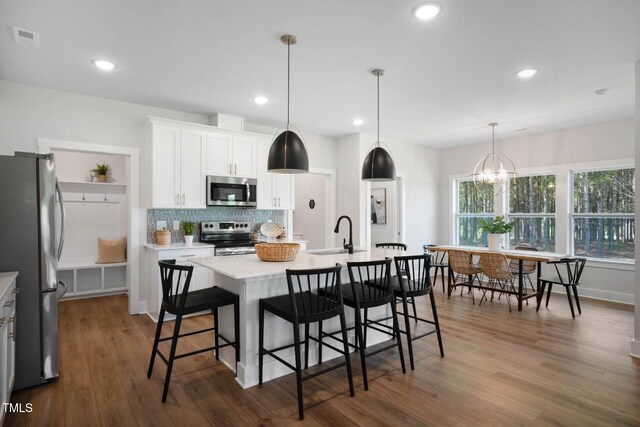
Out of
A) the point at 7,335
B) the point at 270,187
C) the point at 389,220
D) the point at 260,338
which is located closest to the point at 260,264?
the point at 260,338

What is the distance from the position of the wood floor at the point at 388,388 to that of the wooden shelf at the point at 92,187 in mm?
2484

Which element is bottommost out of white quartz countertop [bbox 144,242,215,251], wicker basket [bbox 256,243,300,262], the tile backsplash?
white quartz countertop [bbox 144,242,215,251]

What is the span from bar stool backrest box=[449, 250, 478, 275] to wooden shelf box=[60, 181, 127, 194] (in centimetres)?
533

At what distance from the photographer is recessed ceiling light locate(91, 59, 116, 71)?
131 inches

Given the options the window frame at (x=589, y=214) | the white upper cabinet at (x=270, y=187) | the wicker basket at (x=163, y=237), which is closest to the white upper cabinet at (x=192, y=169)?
the wicker basket at (x=163, y=237)

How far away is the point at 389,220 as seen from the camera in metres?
7.14

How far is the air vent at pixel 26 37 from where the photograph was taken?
278 cm

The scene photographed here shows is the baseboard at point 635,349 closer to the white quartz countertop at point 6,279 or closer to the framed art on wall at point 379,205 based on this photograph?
the framed art on wall at point 379,205

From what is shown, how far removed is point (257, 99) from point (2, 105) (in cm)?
266

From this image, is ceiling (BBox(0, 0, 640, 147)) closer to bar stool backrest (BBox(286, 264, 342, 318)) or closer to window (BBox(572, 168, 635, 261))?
window (BBox(572, 168, 635, 261))

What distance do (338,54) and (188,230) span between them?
2980 mm

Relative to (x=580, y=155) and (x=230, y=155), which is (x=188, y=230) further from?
(x=580, y=155)

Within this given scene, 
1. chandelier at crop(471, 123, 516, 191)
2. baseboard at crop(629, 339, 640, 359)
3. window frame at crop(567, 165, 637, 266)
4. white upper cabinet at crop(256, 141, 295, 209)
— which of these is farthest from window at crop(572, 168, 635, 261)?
white upper cabinet at crop(256, 141, 295, 209)

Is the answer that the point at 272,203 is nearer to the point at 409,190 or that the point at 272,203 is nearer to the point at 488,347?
the point at 409,190
